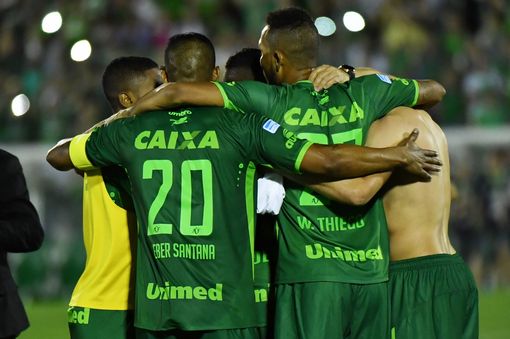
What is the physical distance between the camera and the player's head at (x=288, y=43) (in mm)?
5426

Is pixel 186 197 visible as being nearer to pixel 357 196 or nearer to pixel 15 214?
pixel 357 196

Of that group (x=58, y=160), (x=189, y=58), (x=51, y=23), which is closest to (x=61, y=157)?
(x=58, y=160)

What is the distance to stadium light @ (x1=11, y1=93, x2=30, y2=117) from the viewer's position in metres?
14.4

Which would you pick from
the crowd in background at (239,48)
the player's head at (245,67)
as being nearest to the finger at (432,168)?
the player's head at (245,67)

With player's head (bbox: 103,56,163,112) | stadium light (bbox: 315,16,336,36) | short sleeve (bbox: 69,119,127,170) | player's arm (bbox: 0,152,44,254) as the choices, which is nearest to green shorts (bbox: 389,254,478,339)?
short sleeve (bbox: 69,119,127,170)

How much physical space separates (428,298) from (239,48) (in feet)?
32.9

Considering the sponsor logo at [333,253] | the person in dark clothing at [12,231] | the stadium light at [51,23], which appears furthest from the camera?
the stadium light at [51,23]

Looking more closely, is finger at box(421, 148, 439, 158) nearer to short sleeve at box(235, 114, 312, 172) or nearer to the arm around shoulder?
the arm around shoulder

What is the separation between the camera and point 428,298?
18.2 feet

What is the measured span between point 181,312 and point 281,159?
34.2 inches

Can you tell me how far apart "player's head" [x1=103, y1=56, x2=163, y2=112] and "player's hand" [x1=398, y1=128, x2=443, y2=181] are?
160 cm

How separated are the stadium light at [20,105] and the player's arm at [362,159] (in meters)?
9.91

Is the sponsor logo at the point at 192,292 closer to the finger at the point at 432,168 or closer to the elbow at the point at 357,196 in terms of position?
the elbow at the point at 357,196

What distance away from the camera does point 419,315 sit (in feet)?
18.1
